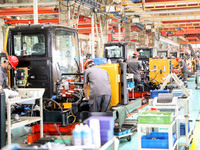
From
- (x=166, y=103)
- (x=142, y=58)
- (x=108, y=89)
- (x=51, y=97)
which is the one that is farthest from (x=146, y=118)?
(x=142, y=58)

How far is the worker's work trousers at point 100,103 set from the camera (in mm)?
6488

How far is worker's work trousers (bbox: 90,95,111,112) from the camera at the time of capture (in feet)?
21.3

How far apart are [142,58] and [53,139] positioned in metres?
14.9

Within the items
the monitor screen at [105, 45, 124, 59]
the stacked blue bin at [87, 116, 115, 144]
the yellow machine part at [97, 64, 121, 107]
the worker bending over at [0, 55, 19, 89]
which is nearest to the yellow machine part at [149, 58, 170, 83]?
the monitor screen at [105, 45, 124, 59]

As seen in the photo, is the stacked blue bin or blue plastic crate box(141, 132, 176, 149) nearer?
the stacked blue bin

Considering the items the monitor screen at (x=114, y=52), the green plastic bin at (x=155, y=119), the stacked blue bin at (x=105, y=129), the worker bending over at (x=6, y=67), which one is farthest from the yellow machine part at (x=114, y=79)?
the monitor screen at (x=114, y=52)

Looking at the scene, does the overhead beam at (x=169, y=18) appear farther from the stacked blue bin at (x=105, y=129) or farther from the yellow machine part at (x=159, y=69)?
the stacked blue bin at (x=105, y=129)

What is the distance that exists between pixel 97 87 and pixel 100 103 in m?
0.36

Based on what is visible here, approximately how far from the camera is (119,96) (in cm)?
747

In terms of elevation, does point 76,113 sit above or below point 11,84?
below

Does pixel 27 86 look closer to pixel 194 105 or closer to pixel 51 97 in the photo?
pixel 51 97

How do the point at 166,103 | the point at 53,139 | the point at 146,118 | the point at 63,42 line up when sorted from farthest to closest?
the point at 63,42 → the point at 166,103 → the point at 146,118 → the point at 53,139

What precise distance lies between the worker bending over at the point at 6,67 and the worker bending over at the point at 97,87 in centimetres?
139

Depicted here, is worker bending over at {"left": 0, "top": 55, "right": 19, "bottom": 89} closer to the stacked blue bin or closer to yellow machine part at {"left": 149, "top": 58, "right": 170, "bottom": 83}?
the stacked blue bin
